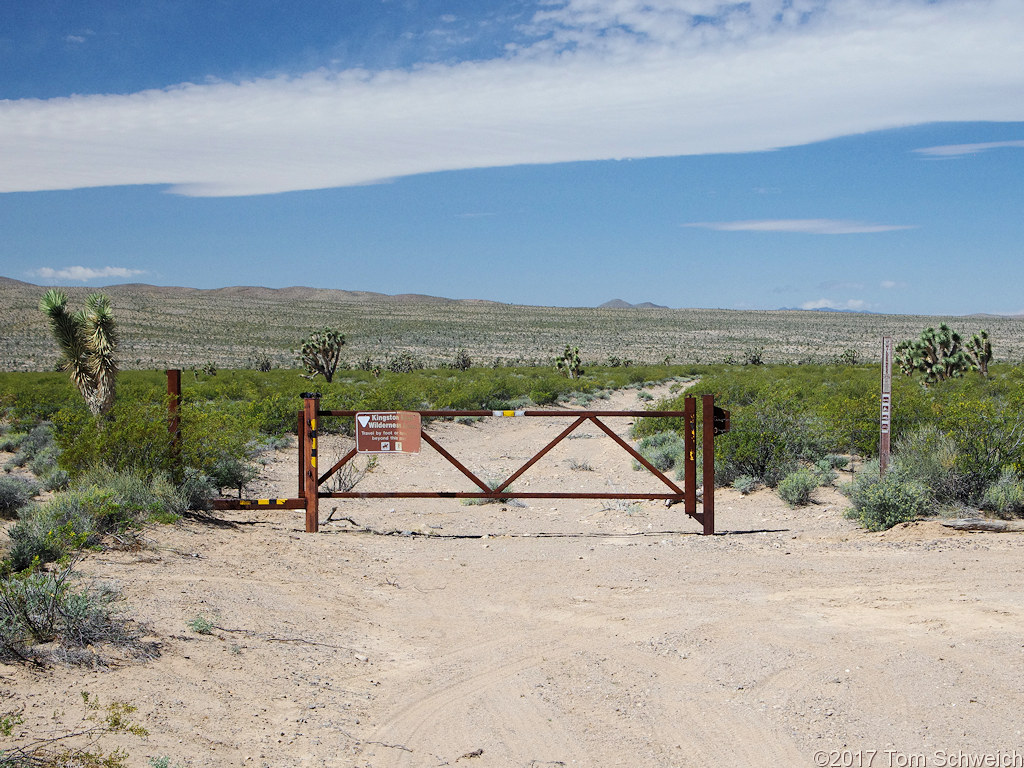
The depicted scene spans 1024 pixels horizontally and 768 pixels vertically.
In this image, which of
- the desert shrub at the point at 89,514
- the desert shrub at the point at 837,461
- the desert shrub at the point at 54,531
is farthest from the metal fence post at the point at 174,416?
the desert shrub at the point at 837,461

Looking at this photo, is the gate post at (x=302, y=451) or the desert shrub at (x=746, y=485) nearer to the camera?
the gate post at (x=302, y=451)

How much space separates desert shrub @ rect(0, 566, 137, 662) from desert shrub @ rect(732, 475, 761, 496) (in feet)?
32.0

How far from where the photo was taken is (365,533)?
10.4 m

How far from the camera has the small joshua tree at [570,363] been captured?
4941cm

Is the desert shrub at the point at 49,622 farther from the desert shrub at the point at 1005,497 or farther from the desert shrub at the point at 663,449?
the desert shrub at the point at 663,449

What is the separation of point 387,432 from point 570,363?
40.3m

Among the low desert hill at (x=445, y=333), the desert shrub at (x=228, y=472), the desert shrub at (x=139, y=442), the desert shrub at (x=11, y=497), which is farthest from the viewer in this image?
the low desert hill at (x=445, y=333)

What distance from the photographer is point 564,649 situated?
19.8 feet

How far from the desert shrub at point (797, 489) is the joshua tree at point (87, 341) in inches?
445

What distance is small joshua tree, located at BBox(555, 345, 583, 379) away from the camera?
49.4 m

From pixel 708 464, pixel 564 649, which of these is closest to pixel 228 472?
pixel 708 464

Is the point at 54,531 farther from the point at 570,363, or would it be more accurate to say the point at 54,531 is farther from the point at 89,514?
the point at 570,363

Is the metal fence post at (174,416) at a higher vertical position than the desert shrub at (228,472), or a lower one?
higher
